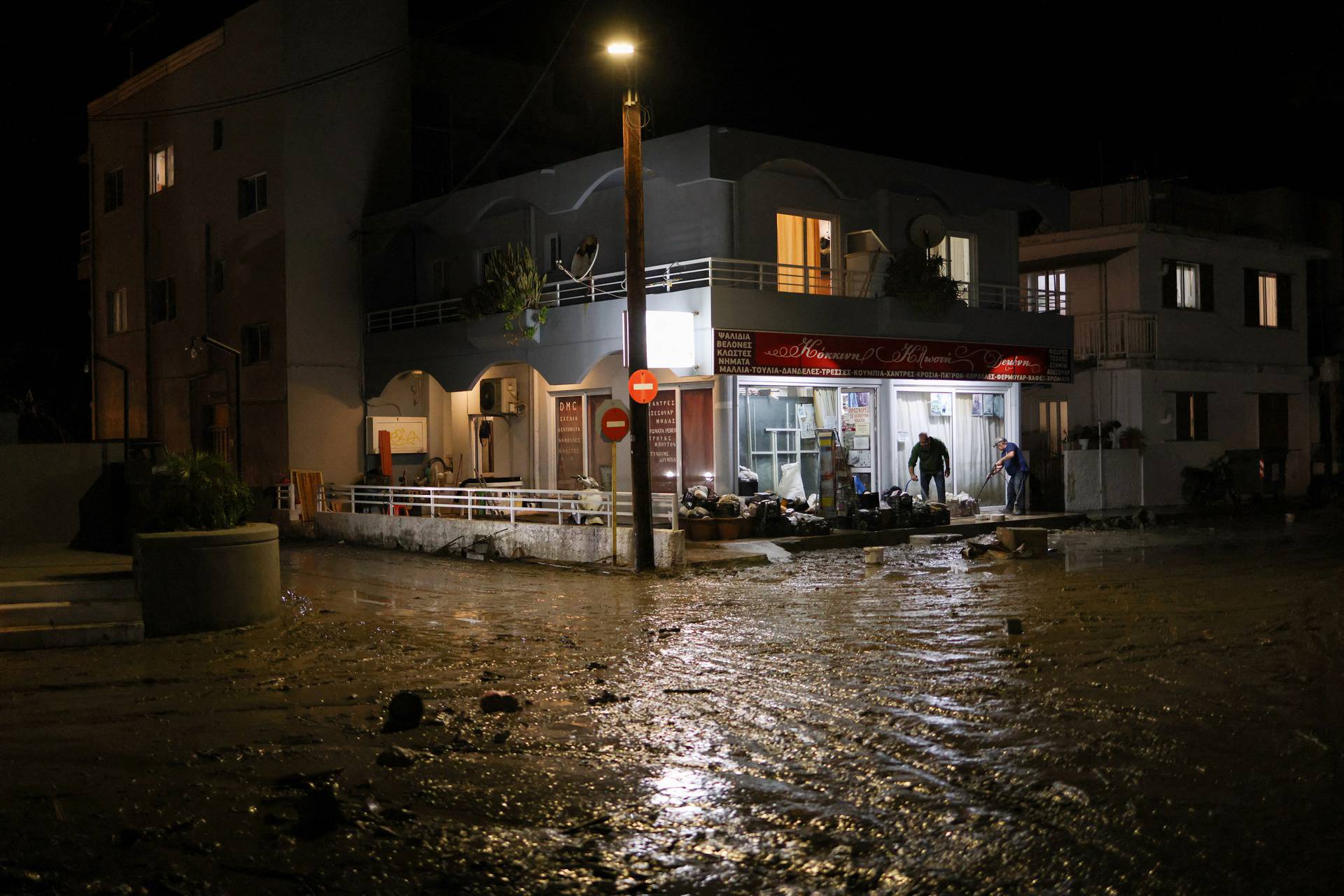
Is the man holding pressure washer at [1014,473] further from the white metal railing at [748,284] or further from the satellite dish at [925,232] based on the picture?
the satellite dish at [925,232]

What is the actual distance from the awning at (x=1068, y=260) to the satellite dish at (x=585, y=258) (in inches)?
442

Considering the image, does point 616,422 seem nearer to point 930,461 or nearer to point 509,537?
point 509,537

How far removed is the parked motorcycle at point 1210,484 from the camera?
27.6m

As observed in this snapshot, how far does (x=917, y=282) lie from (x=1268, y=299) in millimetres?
14279

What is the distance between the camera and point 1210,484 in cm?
2769

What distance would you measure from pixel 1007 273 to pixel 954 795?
77.9ft

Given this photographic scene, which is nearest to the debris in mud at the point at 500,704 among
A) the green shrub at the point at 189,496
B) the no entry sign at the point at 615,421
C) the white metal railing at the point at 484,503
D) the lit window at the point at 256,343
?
the green shrub at the point at 189,496

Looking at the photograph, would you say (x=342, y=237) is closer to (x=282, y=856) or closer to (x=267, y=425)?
(x=267, y=425)

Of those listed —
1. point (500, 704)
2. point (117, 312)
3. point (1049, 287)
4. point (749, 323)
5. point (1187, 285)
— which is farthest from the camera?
point (117, 312)

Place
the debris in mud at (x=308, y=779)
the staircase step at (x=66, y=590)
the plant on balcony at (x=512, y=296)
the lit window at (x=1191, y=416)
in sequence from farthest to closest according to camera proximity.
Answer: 1. the lit window at (x=1191, y=416)
2. the plant on balcony at (x=512, y=296)
3. the staircase step at (x=66, y=590)
4. the debris in mud at (x=308, y=779)

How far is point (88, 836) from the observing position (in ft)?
18.0

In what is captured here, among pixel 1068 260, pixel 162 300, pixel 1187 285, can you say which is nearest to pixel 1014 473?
pixel 1068 260

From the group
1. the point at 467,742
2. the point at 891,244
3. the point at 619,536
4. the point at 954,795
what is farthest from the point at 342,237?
the point at 954,795

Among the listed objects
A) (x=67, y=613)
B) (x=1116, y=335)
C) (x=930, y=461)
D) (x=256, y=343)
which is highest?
(x=256, y=343)
